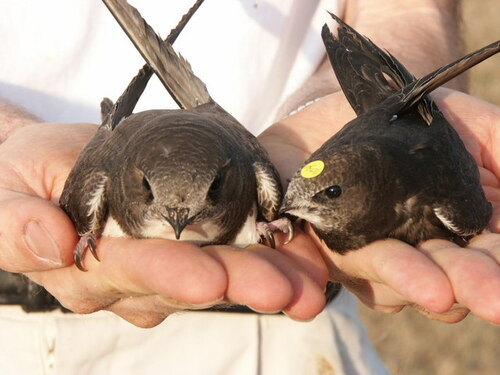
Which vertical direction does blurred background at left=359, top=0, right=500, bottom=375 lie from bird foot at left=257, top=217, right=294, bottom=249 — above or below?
below

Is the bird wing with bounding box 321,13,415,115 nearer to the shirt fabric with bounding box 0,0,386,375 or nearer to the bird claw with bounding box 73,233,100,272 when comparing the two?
the shirt fabric with bounding box 0,0,386,375

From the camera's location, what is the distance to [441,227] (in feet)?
11.4

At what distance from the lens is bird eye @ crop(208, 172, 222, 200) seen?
10.6 ft

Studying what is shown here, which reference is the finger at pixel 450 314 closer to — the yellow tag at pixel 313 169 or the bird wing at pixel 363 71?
the yellow tag at pixel 313 169

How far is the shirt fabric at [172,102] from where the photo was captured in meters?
4.21

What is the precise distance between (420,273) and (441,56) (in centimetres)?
287

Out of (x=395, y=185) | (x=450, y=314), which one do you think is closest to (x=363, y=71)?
(x=395, y=185)

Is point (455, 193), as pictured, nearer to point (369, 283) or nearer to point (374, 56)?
point (369, 283)

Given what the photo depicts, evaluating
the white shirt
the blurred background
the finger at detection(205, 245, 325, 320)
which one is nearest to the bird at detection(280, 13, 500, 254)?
the finger at detection(205, 245, 325, 320)

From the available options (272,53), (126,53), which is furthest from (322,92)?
(126,53)

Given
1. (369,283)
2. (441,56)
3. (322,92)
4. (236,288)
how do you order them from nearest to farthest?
1. (236,288)
2. (369,283)
3. (322,92)
4. (441,56)

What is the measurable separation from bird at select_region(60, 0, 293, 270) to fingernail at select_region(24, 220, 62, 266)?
0.10 metres

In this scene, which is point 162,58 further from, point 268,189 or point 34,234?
point 34,234

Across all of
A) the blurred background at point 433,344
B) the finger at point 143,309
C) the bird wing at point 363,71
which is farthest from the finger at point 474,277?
the blurred background at point 433,344
